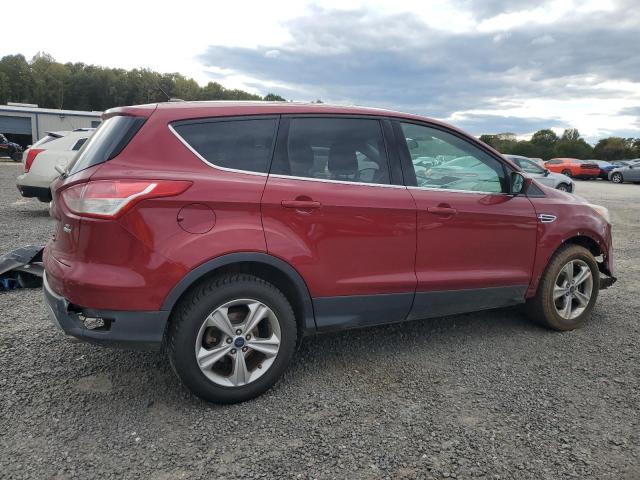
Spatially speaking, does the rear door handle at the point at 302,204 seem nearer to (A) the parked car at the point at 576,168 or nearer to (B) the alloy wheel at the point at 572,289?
(B) the alloy wheel at the point at 572,289

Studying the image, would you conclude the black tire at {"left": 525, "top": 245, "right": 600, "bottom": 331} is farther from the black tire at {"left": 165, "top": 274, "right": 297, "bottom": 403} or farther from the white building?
the white building

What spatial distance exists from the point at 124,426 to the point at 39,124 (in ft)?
122

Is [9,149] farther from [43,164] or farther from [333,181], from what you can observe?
[333,181]

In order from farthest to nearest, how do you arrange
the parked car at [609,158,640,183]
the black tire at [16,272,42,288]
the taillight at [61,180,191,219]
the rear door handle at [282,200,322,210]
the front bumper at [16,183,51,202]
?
the parked car at [609,158,640,183] → the front bumper at [16,183,51,202] → the black tire at [16,272,42,288] → the rear door handle at [282,200,322,210] → the taillight at [61,180,191,219]

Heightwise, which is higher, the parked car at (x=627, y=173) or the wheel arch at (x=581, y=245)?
the parked car at (x=627, y=173)

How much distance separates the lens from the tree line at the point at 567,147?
49719mm

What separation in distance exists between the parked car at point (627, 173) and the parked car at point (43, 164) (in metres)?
28.0

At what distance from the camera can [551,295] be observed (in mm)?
4152

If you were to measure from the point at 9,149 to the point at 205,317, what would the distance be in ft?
103

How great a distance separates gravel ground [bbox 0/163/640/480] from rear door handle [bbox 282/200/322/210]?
1.15 metres

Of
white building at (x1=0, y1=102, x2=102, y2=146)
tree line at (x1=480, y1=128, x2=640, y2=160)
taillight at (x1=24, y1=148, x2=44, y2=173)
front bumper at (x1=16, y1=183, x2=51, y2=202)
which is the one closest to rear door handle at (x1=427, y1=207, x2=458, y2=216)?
front bumper at (x1=16, y1=183, x2=51, y2=202)

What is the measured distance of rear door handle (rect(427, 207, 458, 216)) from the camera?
11.3 feet

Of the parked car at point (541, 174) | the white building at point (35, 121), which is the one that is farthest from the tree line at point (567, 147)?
the white building at point (35, 121)

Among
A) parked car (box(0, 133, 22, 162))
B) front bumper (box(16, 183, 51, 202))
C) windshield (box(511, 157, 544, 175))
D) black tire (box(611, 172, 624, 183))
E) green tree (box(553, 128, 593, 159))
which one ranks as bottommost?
parked car (box(0, 133, 22, 162))
